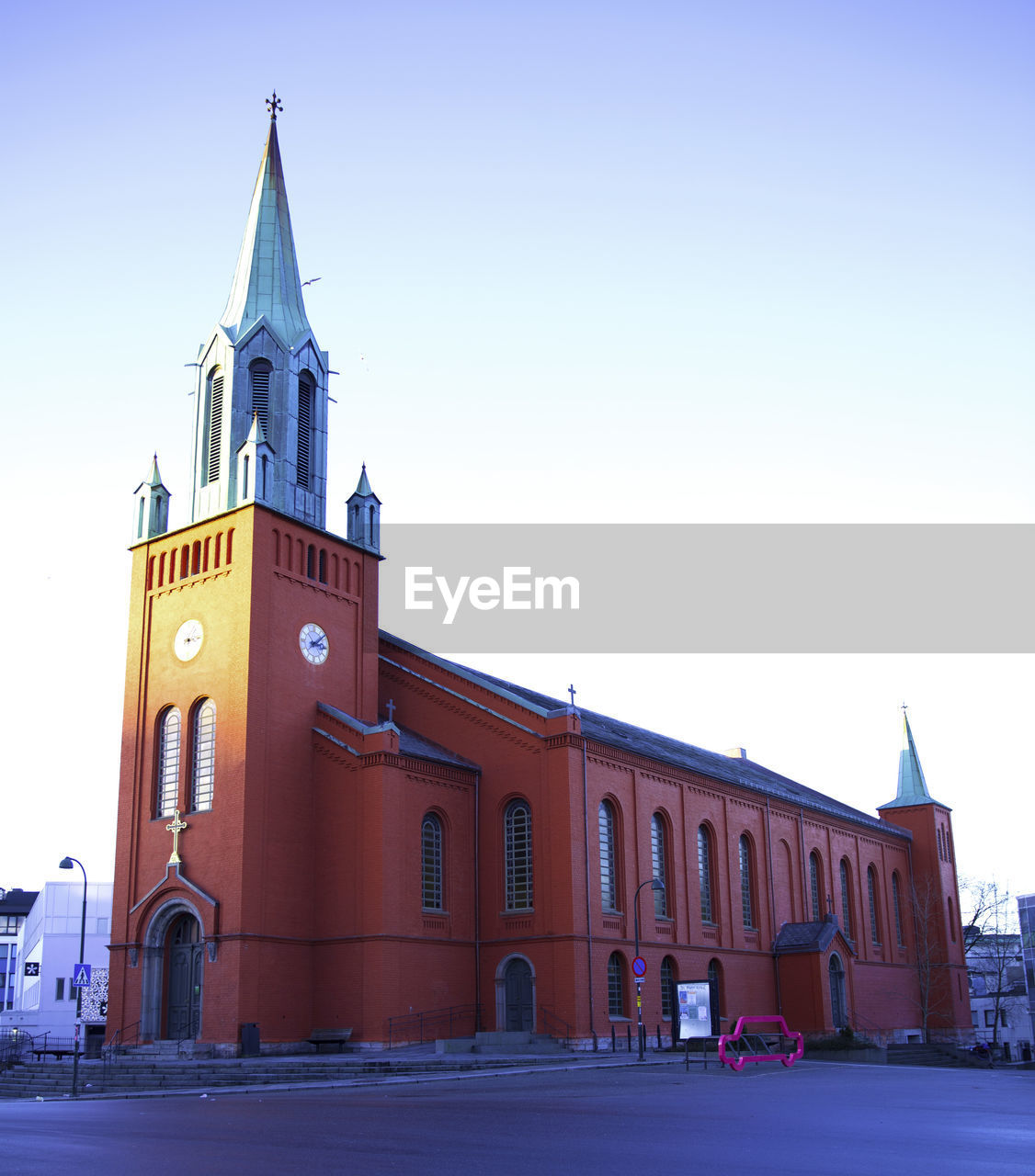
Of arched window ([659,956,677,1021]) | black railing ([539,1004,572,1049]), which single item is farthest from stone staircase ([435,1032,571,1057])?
arched window ([659,956,677,1021])

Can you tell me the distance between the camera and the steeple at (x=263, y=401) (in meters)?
42.8

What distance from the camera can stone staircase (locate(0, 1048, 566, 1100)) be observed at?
95.3 feet

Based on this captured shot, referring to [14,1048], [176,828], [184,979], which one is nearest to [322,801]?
[176,828]

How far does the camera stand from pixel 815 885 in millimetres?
59906

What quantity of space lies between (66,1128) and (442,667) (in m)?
28.8

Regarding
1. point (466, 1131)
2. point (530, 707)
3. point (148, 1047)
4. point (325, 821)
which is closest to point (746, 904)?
point (530, 707)

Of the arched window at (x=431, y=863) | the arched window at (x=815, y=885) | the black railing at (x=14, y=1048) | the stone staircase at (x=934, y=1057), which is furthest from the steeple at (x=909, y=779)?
the black railing at (x=14, y=1048)

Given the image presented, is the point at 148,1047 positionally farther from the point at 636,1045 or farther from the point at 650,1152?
the point at 650,1152

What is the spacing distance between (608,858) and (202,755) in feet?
48.2

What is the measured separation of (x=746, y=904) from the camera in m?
53.2

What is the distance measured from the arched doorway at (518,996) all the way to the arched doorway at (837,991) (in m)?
17.8

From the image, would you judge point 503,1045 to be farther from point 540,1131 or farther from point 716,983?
point 540,1131

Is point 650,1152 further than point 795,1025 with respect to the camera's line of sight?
No

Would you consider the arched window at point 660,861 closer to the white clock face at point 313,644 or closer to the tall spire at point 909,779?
the white clock face at point 313,644
